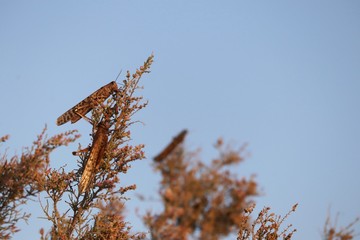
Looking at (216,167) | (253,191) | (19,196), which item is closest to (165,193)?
(216,167)

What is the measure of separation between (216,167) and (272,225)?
9.31m

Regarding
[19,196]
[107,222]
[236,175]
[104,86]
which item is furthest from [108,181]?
[236,175]

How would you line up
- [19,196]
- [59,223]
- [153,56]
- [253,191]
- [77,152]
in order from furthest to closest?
[153,56], [77,152], [59,223], [19,196], [253,191]

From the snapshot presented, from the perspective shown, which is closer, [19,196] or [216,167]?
[216,167]

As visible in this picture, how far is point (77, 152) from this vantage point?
42.1ft

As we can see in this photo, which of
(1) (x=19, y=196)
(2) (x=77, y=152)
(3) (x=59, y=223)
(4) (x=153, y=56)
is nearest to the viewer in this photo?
(1) (x=19, y=196)

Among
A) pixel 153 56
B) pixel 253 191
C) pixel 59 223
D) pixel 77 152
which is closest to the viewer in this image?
pixel 253 191

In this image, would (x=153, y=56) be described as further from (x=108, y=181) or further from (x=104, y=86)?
(x=108, y=181)

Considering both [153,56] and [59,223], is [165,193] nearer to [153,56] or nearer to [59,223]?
[59,223]

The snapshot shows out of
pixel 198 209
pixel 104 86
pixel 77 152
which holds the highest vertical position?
pixel 104 86

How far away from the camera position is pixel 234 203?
5.34 metres

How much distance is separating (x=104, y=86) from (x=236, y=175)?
9.45 m

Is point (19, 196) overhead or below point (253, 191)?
overhead

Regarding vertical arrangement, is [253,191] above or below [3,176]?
below
